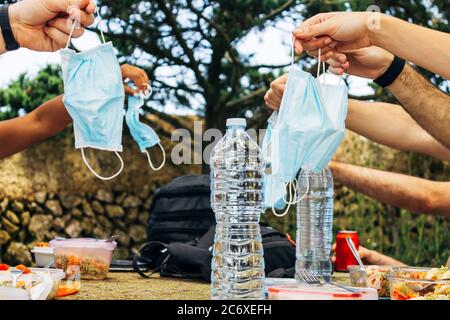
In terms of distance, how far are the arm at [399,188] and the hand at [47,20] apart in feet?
4.52

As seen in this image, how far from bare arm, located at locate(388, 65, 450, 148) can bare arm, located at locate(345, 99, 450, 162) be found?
0.59m

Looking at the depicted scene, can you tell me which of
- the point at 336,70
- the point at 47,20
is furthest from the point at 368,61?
the point at 47,20

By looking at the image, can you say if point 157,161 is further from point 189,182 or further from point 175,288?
point 175,288

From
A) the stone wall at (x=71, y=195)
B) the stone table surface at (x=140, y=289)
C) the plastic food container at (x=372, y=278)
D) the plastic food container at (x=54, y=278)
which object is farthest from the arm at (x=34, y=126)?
the stone wall at (x=71, y=195)

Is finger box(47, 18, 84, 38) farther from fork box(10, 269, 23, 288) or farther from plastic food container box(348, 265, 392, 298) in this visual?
plastic food container box(348, 265, 392, 298)

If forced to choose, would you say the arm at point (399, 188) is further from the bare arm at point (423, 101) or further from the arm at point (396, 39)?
the arm at point (396, 39)

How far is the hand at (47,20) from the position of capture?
1.77 meters

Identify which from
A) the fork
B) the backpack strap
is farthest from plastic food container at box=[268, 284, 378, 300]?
the backpack strap

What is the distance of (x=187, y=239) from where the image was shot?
8.01ft

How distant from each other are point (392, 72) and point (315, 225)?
596 millimetres

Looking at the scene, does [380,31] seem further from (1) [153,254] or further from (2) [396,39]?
(1) [153,254]

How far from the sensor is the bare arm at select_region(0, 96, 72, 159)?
251 centimetres
